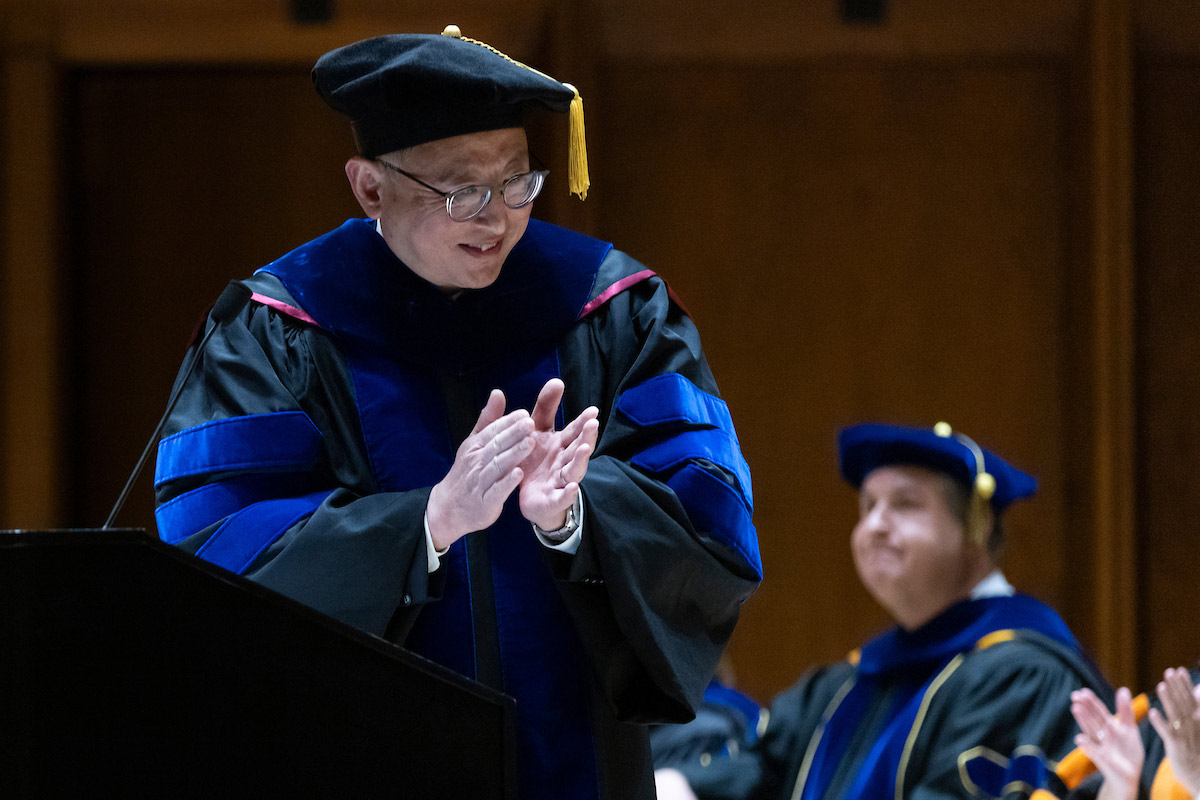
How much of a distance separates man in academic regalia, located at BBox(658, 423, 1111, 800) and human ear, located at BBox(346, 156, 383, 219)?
2631mm

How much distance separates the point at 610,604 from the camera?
78.2 inches

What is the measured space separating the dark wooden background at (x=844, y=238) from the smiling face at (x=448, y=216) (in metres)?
3.26

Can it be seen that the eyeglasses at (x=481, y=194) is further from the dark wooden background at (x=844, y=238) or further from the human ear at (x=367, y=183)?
the dark wooden background at (x=844, y=238)

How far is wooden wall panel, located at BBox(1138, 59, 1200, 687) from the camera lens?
18.0ft

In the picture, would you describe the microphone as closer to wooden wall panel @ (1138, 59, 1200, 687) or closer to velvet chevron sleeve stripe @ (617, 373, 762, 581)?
velvet chevron sleeve stripe @ (617, 373, 762, 581)

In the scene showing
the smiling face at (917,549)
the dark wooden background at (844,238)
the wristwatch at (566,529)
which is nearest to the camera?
the wristwatch at (566,529)

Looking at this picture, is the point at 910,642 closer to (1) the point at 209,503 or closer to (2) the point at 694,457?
(2) the point at 694,457

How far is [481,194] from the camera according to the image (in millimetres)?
1991

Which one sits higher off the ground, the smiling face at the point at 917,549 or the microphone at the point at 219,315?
the microphone at the point at 219,315

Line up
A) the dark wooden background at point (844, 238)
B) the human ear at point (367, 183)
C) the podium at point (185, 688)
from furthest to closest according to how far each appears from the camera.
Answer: the dark wooden background at point (844, 238) → the human ear at point (367, 183) → the podium at point (185, 688)

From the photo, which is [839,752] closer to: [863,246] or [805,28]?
[863,246]

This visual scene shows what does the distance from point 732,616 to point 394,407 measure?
0.54 meters

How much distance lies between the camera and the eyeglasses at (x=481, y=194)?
199 cm

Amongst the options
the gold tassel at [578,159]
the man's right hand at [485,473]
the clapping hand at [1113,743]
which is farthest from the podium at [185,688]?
the clapping hand at [1113,743]
